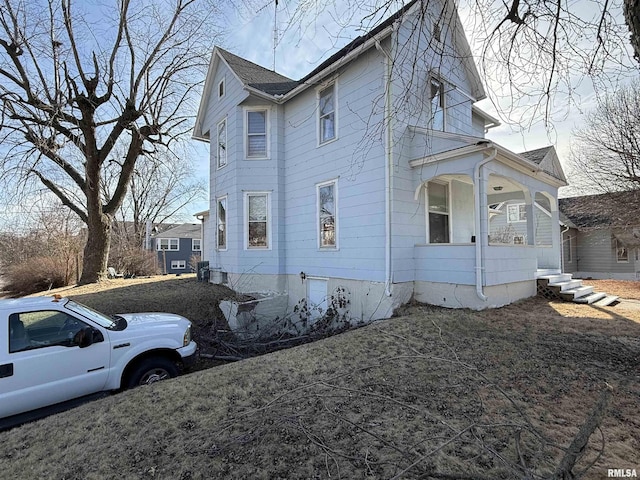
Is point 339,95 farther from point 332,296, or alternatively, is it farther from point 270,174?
point 332,296

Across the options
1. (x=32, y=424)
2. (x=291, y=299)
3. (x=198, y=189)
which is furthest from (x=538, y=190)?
(x=198, y=189)

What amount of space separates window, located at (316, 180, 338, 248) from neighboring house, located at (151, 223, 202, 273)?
103 feet

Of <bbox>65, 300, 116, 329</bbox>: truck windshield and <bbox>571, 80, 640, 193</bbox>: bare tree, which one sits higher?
<bbox>571, 80, 640, 193</bbox>: bare tree

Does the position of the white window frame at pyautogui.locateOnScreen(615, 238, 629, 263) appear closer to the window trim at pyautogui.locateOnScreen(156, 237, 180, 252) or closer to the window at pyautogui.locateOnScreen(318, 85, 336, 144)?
the window at pyautogui.locateOnScreen(318, 85, 336, 144)

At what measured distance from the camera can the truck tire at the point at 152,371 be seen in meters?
4.72

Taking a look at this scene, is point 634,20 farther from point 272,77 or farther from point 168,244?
point 168,244

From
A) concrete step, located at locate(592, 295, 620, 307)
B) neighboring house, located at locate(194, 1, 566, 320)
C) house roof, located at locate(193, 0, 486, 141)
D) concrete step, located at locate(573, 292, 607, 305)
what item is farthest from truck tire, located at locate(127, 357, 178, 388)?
concrete step, located at locate(592, 295, 620, 307)

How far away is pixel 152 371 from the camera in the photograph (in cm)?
489

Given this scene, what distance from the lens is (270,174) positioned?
11.4 metres

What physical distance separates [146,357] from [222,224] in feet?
26.4

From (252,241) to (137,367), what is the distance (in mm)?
6828

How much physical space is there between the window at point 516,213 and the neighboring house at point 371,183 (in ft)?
20.1

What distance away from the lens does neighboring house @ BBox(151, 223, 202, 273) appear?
39156mm
